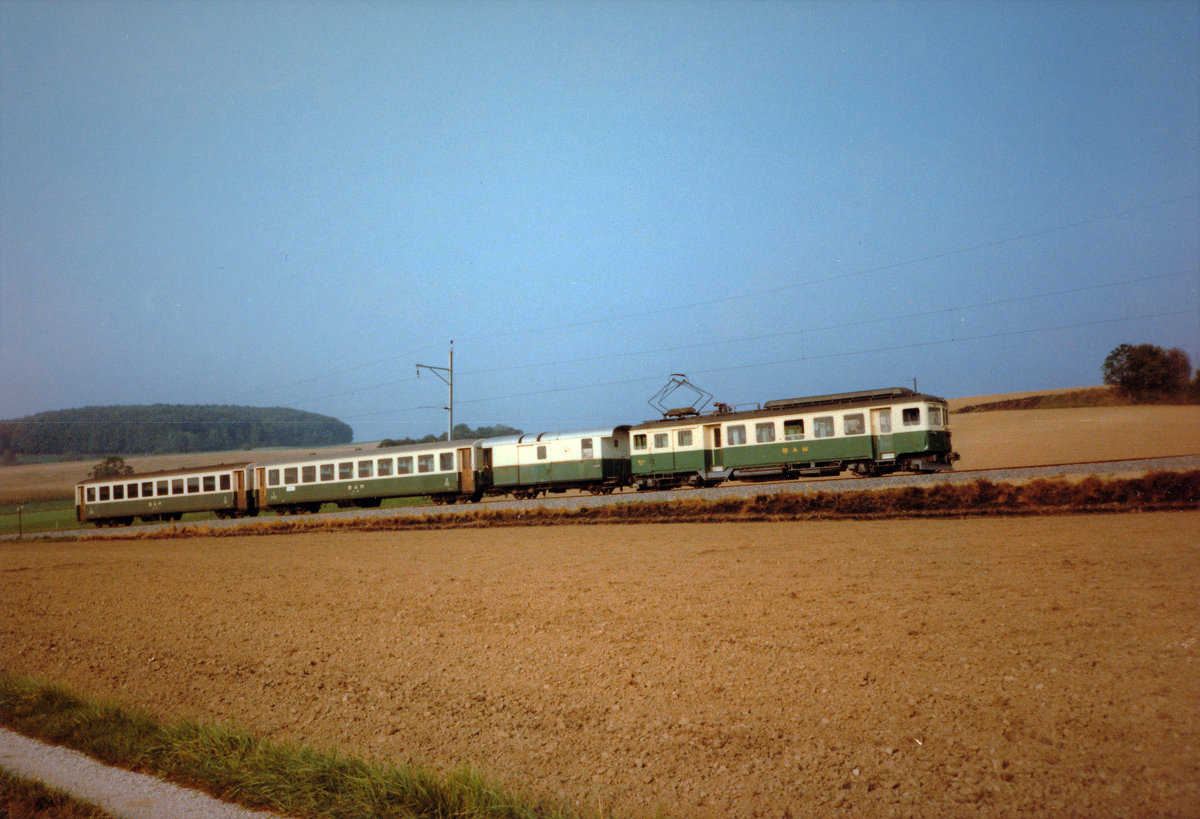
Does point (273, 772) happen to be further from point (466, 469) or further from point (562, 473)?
point (466, 469)

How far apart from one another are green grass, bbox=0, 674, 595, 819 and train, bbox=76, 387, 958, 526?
23.2 meters

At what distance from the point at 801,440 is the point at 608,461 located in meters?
7.92

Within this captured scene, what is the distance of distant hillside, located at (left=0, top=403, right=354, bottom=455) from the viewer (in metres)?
64.9

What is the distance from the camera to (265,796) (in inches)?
220

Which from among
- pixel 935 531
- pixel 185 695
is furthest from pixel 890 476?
pixel 185 695

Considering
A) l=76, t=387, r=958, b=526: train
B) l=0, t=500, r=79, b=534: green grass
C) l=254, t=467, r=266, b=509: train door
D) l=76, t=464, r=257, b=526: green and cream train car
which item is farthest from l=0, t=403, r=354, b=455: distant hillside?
l=254, t=467, r=266, b=509: train door

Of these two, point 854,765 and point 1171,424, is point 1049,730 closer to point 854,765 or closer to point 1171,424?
point 854,765

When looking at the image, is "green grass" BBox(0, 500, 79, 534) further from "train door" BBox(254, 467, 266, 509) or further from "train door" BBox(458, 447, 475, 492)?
"train door" BBox(458, 447, 475, 492)

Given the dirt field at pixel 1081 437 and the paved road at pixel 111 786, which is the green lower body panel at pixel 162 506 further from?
the dirt field at pixel 1081 437

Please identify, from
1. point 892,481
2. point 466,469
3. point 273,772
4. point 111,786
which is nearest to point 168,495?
point 466,469

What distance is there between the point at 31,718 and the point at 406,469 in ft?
88.3

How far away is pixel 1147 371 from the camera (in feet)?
145

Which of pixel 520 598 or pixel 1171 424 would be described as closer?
pixel 520 598

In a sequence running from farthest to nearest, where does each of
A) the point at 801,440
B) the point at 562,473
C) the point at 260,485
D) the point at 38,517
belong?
the point at 38,517 → the point at 260,485 → the point at 562,473 → the point at 801,440
